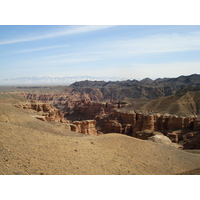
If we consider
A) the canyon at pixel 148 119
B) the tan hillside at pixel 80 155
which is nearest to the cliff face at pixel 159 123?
the canyon at pixel 148 119

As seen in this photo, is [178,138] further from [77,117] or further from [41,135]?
[77,117]

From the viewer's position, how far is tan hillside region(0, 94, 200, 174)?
39.1ft

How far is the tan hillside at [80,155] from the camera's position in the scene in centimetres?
1191

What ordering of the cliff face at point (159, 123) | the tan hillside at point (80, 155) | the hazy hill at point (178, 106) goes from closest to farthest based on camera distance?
the tan hillside at point (80, 155) < the cliff face at point (159, 123) < the hazy hill at point (178, 106)

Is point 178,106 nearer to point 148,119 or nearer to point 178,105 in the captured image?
Result: point 178,105

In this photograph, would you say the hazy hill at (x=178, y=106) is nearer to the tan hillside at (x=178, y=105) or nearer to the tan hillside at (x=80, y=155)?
the tan hillside at (x=178, y=105)

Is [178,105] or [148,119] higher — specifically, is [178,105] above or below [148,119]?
above

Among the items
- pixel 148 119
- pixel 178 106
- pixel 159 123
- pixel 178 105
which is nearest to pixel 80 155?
pixel 148 119

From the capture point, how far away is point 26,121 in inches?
1088

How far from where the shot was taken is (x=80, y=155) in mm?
15125

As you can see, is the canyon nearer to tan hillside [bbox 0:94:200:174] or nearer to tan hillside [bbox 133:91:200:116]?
tan hillside [bbox 133:91:200:116]

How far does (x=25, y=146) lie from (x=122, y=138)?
1033cm

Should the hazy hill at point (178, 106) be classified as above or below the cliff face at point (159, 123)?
above

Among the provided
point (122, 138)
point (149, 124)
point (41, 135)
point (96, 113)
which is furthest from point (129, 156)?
point (96, 113)
